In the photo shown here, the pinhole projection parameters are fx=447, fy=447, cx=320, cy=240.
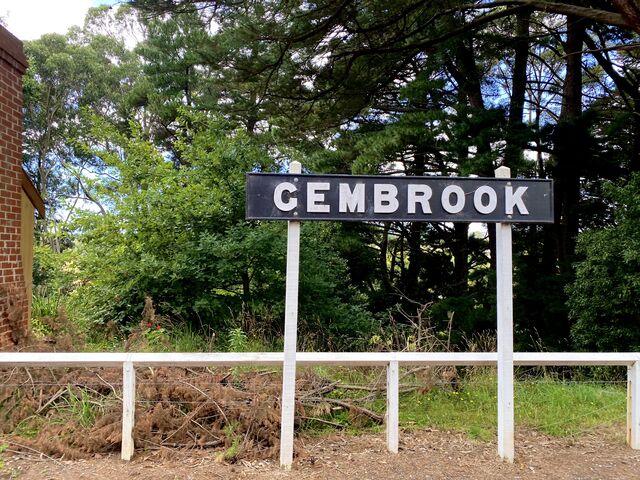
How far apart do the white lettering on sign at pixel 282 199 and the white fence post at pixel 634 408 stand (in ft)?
10.3

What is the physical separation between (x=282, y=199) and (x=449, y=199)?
1304mm

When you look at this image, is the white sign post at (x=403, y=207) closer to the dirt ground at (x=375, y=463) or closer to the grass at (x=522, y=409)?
the dirt ground at (x=375, y=463)

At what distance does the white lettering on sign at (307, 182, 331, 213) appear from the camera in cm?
340

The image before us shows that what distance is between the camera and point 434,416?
163 inches

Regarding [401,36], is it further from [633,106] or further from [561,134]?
[633,106]

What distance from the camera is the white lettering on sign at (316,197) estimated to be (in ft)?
11.2

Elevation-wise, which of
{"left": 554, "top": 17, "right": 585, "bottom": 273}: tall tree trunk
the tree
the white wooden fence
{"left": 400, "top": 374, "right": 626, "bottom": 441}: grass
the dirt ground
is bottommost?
the dirt ground

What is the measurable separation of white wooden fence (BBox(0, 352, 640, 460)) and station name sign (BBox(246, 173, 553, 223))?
3.76 ft

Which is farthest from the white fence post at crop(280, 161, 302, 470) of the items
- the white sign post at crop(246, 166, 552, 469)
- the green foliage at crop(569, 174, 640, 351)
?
the green foliage at crop(569, 174, 640, 351)

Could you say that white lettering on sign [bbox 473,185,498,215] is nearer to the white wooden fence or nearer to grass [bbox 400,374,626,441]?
the white wooden fence

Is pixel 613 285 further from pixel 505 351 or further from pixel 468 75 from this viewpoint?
pixel 468 75

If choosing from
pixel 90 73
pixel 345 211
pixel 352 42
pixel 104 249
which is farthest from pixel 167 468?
pixel 90 73

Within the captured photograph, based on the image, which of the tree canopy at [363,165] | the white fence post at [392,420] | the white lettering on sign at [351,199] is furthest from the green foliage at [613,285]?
the white lettering on sign at [351,199]

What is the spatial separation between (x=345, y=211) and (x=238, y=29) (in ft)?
24.1
